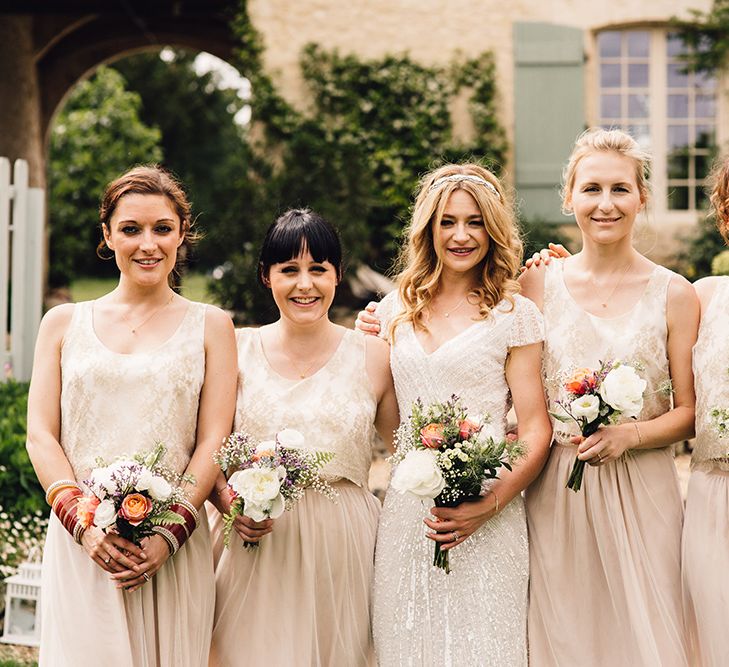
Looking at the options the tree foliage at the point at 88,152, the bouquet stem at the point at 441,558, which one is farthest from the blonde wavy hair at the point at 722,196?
the tree foliage at the point at 88,152

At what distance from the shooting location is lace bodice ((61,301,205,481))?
3.37m

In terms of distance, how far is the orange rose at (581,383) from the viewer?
3.21 meters

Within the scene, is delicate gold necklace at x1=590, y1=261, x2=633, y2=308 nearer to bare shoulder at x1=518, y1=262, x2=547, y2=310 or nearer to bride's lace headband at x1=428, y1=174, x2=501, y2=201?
bare shoulder at x1=518, y1=262, x2=547, y2=310

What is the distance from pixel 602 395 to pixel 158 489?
1427mm

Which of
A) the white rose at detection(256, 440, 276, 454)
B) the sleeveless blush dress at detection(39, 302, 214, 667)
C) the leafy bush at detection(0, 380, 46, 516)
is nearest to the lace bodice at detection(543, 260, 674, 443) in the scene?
the white rose at detection(256, 440, 276, 454)

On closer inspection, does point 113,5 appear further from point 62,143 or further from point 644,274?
point 644,274

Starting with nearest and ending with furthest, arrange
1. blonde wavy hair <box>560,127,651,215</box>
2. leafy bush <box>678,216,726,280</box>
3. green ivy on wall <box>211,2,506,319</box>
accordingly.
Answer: blonde wavy hair <box>560,127,651,215</box> → leafy bush <box>678,216,726,280</box> → green ivy on wall <box>211,2,506,319</box>

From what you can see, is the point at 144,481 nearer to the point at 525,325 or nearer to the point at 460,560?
the point at 460,560

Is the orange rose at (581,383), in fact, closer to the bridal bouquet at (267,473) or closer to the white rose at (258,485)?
the bridal bouquet at (267,473)

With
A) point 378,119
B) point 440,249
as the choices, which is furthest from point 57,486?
point 378,119

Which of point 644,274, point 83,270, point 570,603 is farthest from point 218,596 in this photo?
point 83,270

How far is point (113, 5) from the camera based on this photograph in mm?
12961

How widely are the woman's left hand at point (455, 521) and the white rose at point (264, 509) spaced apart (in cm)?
51

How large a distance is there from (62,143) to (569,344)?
65.9 ft
